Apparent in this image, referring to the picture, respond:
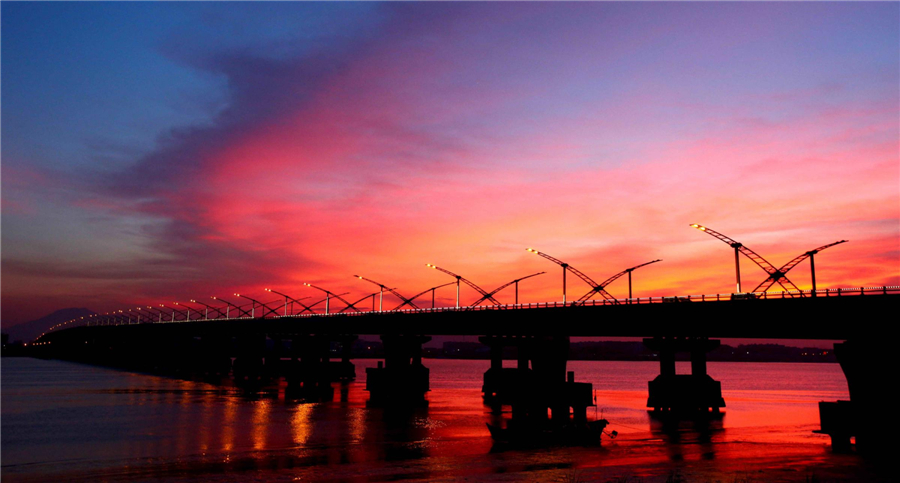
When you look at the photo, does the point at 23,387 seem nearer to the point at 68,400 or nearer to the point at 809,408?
the point at 68,400

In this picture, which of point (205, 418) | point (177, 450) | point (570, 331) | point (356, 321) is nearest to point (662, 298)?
point (570, 331)

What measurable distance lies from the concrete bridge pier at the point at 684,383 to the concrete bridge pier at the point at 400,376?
31.5 meters

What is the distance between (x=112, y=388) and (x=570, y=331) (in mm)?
97033

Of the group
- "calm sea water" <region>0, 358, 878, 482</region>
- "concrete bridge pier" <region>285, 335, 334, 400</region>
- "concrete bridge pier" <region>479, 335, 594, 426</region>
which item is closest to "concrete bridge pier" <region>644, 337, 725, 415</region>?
"calm sea water" <region>0, 358, 878, 482</region>

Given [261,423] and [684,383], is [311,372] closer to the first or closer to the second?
[261,423]

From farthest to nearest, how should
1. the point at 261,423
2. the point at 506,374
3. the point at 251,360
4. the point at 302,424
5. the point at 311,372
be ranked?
the point at 251,360 → the point at 311,372 → the point at 506,374 → the point at 261,423 → the point at 302,424

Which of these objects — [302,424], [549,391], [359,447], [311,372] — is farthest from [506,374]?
[311,372]

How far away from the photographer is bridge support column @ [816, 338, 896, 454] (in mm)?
49344

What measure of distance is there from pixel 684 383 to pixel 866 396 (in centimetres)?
3456

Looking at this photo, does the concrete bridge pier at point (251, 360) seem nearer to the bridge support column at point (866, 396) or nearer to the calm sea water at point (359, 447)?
the calm sea water at point (359, 447)

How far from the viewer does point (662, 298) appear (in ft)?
225

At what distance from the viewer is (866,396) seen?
49906 mm

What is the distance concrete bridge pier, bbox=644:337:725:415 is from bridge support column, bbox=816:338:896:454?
29266 millimetres

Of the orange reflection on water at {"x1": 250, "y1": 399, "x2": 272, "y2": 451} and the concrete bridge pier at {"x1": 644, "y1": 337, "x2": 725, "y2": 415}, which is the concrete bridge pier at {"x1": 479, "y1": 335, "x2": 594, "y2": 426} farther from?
the orange reflection on water at {"x1": 250, "y1": 399, "x2": 272, "y2": 451}
